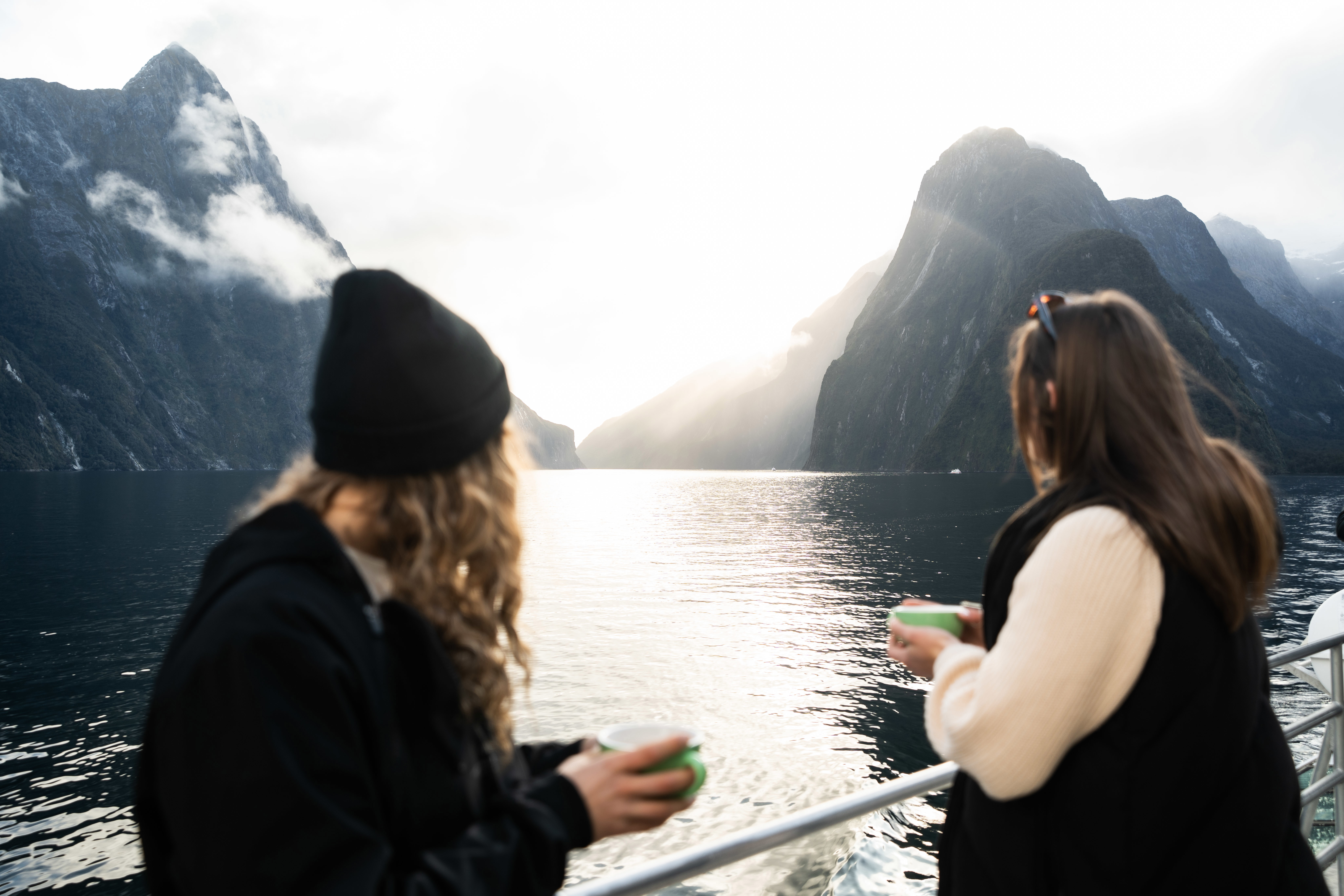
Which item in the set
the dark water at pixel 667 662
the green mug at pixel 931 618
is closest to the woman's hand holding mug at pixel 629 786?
the dark water at pixel 667 662

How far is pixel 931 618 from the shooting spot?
2059mm

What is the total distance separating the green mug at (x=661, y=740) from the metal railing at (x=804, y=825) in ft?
0.50

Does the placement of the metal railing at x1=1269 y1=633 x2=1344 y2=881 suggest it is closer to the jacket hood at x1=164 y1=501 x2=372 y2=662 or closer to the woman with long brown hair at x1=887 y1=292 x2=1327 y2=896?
the woman with long brown hair at x1=887 y1=292 x2=1327 y2=896

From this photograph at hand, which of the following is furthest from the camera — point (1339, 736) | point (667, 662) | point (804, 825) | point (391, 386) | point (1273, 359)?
point (1273, 359)

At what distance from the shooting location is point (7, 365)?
414 ft

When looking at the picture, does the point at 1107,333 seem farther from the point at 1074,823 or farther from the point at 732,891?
the point at 732,891

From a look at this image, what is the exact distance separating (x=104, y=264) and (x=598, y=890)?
20788cm

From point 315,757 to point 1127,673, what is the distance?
4.76ft

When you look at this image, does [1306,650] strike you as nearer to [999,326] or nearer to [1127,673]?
[1127,673]

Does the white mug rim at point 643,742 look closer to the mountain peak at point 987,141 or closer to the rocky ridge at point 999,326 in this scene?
the rocky ridge at point 999,326

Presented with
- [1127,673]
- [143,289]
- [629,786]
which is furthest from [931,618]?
[143,289]

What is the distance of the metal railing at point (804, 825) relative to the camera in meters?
1.50

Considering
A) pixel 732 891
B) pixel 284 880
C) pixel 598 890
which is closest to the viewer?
pixel 284 880

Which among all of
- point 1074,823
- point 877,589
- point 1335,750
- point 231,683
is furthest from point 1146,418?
point 877,589
